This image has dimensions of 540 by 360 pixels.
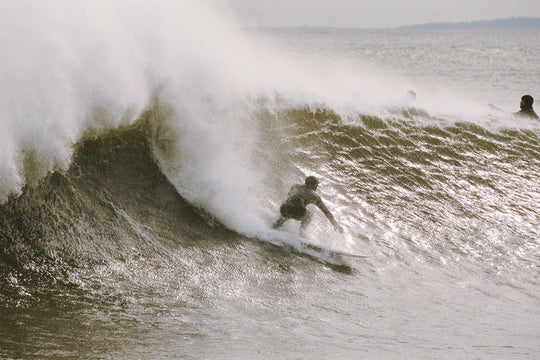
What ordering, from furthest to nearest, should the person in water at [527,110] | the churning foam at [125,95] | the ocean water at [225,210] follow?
the person in water at [527,110], the churning foam at [125,95], the ocean water at [225,210]

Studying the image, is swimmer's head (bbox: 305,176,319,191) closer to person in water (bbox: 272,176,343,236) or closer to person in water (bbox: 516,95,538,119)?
person in water (bbox: 272,176,343,236)

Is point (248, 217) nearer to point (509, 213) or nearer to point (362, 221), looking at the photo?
point (362, 221)

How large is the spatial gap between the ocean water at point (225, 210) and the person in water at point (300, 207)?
17 cm

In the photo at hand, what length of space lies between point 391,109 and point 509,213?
3.61 metres

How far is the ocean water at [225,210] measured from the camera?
4898mm

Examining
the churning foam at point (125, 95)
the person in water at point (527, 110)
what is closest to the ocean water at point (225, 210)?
the churning foam at point (125, 95)

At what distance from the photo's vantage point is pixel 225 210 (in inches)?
281

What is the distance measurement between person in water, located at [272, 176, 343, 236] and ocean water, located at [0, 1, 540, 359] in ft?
0.54

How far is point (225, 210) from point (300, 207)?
90 cm

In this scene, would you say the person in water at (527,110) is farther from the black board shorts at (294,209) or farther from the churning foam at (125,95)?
the black board shorts at (294,209)

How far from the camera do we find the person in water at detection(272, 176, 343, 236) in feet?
23.0

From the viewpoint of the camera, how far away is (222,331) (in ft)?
15.8

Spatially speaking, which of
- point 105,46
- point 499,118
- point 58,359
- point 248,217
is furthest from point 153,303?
point 499,118

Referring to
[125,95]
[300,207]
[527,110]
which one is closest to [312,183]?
[300,207]
